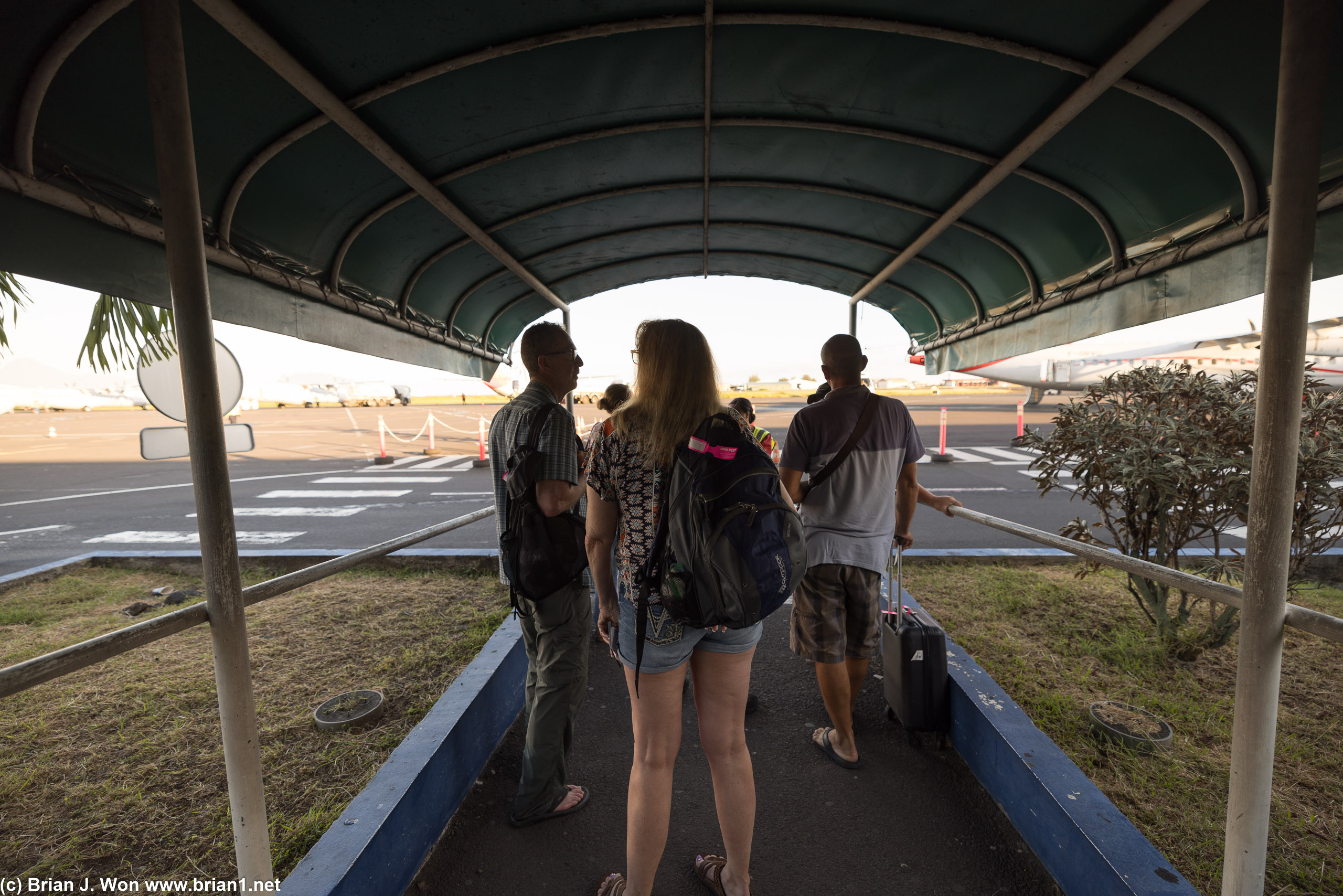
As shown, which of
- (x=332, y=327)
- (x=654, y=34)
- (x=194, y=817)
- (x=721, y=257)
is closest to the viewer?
(x=654, y=34)

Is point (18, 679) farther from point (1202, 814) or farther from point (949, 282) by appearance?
point (949, 282)

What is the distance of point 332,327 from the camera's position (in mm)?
3432

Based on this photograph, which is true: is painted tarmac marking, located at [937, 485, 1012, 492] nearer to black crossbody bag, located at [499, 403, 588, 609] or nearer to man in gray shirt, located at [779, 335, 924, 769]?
man in gray shirt, located at [779, 335, 924, 769]

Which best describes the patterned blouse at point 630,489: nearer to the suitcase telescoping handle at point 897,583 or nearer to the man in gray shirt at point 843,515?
the man in gray shirt at point 843,515

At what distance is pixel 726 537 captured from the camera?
1.70 m

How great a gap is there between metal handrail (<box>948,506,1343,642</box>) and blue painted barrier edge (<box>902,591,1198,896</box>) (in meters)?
0.86

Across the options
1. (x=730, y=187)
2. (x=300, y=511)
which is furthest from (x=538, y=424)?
(x=300, y=511)

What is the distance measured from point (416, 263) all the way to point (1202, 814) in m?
5.20

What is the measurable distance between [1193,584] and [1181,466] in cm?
240

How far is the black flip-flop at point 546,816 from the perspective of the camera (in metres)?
2.61

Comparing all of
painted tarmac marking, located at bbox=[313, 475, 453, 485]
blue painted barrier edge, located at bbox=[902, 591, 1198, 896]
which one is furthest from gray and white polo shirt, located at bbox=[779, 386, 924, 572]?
painted tarmac marking, located at bbox=[313, 475, 453, 485]

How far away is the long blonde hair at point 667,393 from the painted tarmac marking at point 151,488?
13223 mm

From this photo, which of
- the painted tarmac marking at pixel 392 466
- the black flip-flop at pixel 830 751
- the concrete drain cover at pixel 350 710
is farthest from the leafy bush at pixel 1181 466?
the painted tarmac marking at pixel 392 466

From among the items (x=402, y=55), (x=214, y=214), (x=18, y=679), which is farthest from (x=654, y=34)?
(x=18, y=679)
